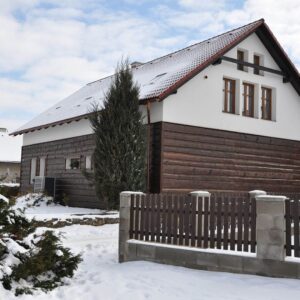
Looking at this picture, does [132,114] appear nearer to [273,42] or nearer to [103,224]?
[103,224]

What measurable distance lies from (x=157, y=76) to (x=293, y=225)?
1254 cm

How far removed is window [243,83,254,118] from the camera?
19.4 metres

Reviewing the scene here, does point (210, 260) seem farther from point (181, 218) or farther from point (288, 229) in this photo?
point (288, 229)

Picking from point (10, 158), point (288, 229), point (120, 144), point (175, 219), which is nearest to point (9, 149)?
point (10, 158)

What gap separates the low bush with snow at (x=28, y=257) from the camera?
6.66 meters

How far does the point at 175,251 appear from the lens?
8.61 m

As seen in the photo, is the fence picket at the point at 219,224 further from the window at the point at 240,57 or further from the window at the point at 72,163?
the window at the point at 72,163

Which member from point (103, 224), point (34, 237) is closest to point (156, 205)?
point (34, 237)

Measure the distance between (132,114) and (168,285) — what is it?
950 cm

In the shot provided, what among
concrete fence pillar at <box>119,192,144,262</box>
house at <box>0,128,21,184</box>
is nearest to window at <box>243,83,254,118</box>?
concrete fence pillar at <box>119,192,144,262</box>

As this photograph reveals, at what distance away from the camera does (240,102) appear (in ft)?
62.4

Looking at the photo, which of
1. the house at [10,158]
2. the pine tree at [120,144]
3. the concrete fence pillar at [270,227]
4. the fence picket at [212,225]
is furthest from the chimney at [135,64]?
the concrete fence pillar at [270,227]

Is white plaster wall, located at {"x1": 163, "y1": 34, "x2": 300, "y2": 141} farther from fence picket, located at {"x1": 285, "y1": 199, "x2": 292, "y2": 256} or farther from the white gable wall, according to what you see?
fence picket, located at {"x1": 285, "y1": 199, "x2": 292, "y2": 256}

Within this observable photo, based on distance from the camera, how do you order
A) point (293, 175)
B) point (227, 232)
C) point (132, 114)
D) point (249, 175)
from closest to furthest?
point (227, 232) → point (132, 114) → point (249, 175) → point (293, 175)
